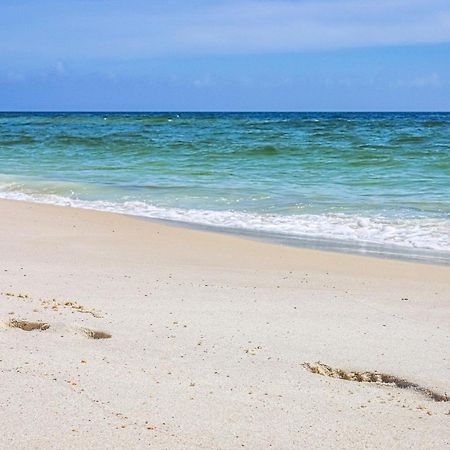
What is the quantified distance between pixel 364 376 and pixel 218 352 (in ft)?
2.33

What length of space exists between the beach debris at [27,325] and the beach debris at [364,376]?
1.37 metres

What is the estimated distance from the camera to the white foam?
8133 mm

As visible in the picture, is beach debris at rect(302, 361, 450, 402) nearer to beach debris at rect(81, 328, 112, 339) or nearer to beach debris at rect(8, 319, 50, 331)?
beach debris at rect(81, 328, 112, 339)

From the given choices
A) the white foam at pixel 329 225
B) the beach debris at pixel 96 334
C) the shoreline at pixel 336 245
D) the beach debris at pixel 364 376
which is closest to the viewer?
the beach debris at pixel 364 376

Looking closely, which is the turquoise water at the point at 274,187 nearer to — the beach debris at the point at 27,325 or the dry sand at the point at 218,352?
the dry sand at the point at 218,352

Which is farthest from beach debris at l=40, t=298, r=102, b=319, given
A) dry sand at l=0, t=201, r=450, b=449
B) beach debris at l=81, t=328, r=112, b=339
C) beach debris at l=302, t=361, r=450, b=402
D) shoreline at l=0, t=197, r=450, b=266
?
shoreline at l=0, t=197, r=450, b=266

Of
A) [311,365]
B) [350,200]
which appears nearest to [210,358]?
[311,365]

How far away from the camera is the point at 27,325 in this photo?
4082 millimetres

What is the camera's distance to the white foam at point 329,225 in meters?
8.13

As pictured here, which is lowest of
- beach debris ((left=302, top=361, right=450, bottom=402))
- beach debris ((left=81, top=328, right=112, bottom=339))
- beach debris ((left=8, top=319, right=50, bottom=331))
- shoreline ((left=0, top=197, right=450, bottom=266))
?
shoreline ((left=0, top=197, right=450, bottom=266))

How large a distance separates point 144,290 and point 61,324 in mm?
1122

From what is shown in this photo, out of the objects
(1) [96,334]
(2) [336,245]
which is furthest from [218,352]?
(2) [336,245]

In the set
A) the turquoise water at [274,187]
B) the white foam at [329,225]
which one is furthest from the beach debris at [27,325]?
the white foam at [329,225]

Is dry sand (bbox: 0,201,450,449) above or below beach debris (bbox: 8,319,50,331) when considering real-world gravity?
below
